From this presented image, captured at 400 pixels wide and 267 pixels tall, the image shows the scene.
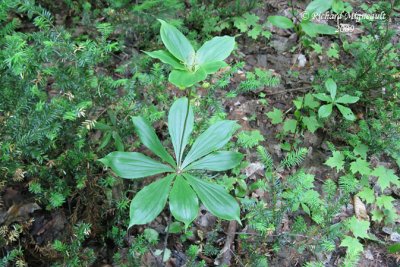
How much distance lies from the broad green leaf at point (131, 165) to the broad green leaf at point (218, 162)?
17 centimetres

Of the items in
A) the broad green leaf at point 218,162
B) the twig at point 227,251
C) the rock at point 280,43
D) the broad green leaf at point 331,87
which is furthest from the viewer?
the rock at point 280,43

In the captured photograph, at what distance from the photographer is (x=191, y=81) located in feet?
5.29

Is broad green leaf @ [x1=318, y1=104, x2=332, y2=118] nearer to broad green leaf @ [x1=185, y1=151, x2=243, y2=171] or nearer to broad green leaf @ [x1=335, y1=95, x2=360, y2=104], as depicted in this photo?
broad green leaf @ [x1=335, y1=95, x2=360, y2=104]

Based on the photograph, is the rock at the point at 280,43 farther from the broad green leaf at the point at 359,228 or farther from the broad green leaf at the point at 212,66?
the broad green leaf at the point at 212,66

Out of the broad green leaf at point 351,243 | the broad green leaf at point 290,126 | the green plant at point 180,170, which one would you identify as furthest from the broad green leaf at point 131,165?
the broad green leaf at point 290,126

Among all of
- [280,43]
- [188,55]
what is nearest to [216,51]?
[188,55]

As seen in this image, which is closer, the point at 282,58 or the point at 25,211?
the point at 25,211

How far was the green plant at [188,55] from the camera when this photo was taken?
1729mm

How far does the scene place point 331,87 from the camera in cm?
337

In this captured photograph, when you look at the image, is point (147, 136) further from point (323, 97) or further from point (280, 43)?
point (280, 43)

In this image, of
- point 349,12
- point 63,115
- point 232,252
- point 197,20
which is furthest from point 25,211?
point 349,12

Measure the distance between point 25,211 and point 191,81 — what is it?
1.63 meters

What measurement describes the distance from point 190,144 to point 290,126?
1.33 meters

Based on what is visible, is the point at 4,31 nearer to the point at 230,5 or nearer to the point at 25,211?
the point at 25,211
